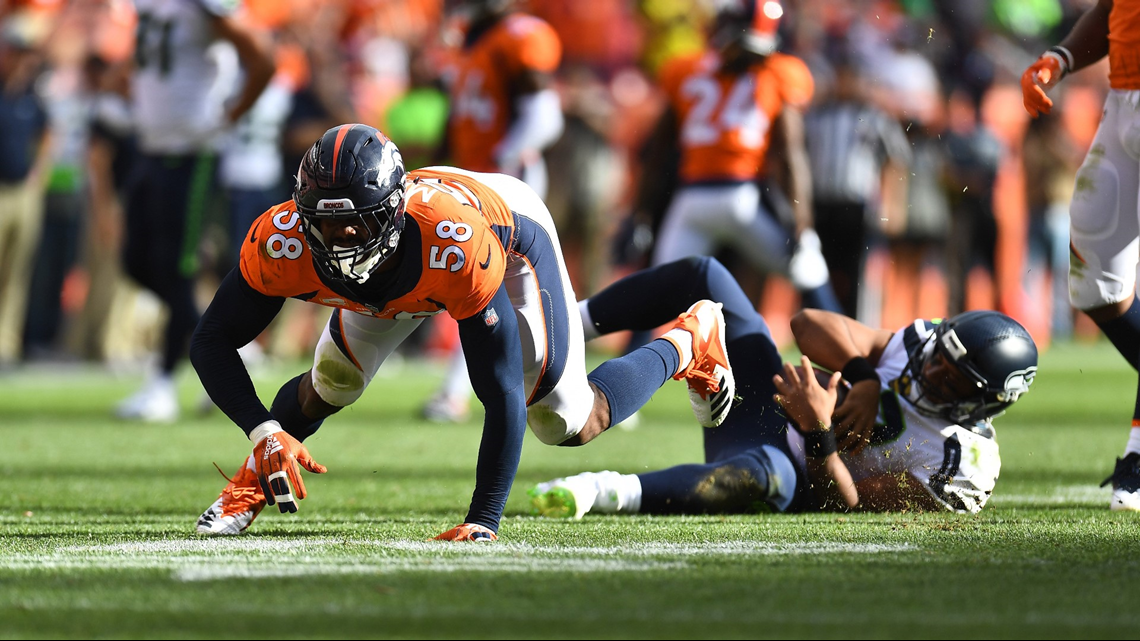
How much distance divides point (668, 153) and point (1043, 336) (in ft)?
25.8

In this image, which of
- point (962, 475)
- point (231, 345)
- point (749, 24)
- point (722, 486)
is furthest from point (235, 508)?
point (749, 24)

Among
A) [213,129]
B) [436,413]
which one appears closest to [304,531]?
[436,413]

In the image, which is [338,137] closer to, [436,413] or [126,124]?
[436,413]

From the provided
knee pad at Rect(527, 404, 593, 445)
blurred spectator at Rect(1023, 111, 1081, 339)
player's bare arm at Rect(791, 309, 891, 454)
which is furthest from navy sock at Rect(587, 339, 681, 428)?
blurred spectator at Rect(1023, 111, 1081, 339)

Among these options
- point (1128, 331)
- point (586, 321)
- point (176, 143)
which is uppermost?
point (176, 143)

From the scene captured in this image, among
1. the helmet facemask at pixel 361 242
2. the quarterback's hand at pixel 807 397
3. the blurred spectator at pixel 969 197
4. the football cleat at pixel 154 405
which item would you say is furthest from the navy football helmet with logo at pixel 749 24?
the blurred spectator at pixel 969 197

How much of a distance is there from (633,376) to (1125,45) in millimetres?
2082

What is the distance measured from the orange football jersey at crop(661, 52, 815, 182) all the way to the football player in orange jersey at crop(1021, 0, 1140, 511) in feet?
8.09

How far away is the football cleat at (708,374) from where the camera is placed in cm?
481

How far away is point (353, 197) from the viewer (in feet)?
12.2

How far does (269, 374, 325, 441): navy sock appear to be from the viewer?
4.63 metres

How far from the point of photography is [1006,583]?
323cm

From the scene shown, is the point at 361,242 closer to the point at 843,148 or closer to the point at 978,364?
the point at 978,364

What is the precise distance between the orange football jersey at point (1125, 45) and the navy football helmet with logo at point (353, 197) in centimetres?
267
